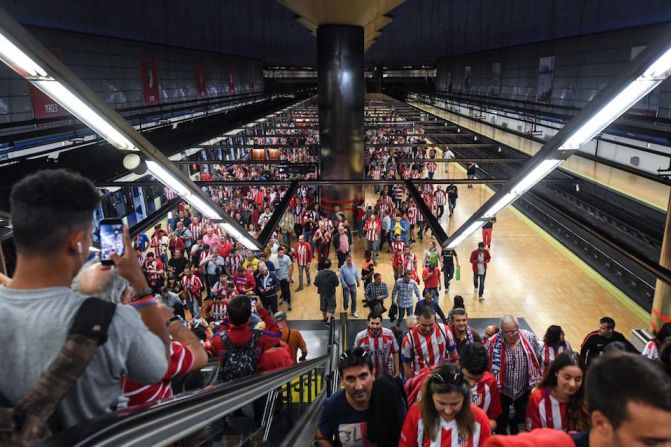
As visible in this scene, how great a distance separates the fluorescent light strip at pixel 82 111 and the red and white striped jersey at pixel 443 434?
89.8 inches

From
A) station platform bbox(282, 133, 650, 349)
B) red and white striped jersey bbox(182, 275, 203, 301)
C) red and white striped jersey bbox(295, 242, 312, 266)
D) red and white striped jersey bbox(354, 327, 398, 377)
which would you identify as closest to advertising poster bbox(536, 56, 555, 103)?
station platform bbox(282, 133, 650, 349)

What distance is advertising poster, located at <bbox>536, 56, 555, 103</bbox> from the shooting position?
21734mm

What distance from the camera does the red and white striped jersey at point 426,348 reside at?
4625 mm

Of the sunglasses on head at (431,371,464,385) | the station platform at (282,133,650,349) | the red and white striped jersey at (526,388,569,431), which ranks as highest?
the sunglasses on head at (431,371,464,385)

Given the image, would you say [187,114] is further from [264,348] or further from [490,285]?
[264,348]

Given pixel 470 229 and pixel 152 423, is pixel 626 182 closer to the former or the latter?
pixel 470 229

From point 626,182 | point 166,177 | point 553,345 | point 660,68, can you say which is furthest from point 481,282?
point 660,68

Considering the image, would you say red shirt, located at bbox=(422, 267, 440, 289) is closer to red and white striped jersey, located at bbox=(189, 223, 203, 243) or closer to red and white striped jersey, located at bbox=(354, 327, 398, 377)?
red and white striped jersey, located at bbox=(354, 327, 398, 377)

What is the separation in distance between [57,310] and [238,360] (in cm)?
282

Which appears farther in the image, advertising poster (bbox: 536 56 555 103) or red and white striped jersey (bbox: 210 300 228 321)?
advertising poster (bbox: 536 56 555 103)

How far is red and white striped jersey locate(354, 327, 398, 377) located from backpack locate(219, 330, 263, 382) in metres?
1.42

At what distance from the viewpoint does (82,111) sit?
7.86 ft

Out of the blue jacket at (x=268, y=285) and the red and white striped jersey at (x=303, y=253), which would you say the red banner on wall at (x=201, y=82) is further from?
the blue jacket at (x=268, y=285)

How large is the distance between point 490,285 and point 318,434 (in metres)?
8.91
